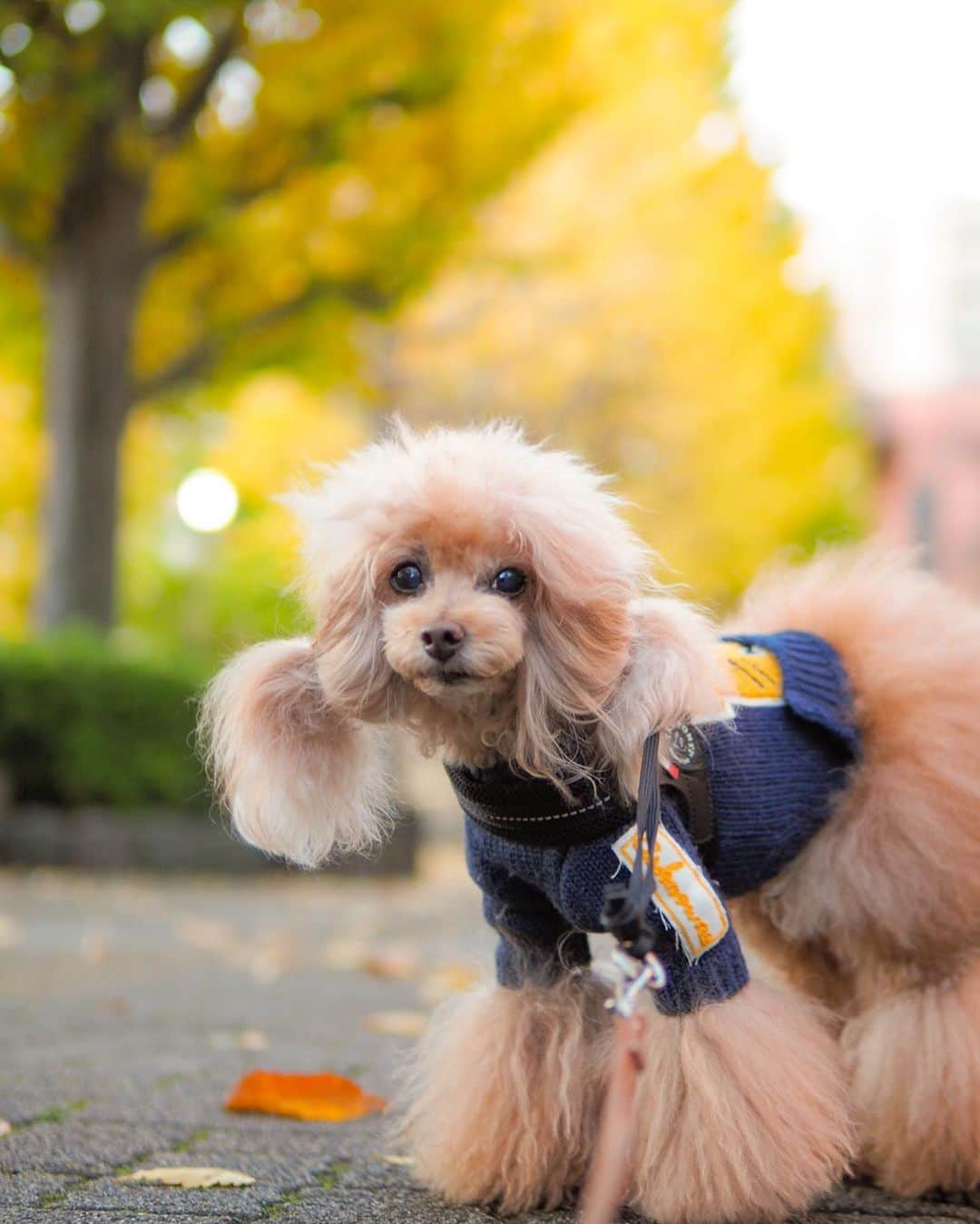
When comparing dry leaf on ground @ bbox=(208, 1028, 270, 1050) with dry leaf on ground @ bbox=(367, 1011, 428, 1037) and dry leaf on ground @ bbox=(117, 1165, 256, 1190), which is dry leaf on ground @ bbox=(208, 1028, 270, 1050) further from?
dry leaf on ground @ bbox=(117, 1165, 256, 1190)

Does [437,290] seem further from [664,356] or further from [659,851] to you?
[659,851]

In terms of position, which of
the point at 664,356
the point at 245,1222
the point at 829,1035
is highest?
the point at 664,356

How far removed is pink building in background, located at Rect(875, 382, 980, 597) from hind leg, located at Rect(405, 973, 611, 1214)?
117ft

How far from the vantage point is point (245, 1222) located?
237 centimetres

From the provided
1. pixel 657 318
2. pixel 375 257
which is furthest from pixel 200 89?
pixel 657 318

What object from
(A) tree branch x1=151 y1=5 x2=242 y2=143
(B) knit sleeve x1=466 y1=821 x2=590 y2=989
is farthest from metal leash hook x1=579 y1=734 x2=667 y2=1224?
(A) tree branch x1=151 y1=5 x2=242 y2=143

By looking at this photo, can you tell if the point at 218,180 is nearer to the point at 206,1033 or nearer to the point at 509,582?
the point at 206,1033

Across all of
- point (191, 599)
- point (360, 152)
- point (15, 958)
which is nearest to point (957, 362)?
point (191, 599)

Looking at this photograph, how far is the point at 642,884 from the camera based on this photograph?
2.17 m

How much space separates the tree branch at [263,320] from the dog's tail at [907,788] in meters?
8.73

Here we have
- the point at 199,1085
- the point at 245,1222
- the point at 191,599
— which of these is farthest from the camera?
the point at 191,599

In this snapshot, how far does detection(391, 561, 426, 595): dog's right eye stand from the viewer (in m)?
2.35

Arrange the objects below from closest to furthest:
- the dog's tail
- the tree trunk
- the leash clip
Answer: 1. the leash clip
2. the dog's tail
3. the tree trunk

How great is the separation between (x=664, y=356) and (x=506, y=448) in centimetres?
1478
